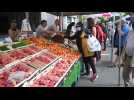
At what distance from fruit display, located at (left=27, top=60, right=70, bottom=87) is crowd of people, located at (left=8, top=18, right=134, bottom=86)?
0.43m

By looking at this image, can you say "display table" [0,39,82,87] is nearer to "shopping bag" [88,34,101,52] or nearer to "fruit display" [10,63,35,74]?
"fruit display" [10,63,35,74]

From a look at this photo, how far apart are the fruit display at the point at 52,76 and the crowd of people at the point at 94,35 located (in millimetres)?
433

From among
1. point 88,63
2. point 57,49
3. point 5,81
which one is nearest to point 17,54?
point 5,81

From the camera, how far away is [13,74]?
6.25 metres

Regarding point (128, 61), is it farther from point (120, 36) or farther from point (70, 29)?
point (70, 29)

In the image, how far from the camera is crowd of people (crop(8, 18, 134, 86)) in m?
6.76

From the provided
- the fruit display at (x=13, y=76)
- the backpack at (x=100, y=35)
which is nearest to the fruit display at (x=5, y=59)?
the fruit display at (x=13, y=76)

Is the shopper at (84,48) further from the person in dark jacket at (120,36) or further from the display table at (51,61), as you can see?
the person in dark jacket at (120,36)

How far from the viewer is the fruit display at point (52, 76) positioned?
6.43 metres

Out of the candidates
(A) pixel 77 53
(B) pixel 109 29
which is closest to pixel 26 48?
(A) pixel 77 53

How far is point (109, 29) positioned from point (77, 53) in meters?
0.76

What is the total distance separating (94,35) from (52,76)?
3.89ft

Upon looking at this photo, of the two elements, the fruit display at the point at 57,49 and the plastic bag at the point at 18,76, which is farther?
the fruit display at the point at 57,49
